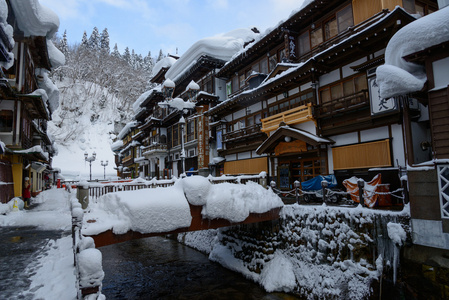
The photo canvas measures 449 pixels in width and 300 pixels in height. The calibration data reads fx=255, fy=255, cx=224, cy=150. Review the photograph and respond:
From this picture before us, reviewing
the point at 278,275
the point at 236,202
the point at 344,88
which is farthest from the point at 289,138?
the point at 278,275

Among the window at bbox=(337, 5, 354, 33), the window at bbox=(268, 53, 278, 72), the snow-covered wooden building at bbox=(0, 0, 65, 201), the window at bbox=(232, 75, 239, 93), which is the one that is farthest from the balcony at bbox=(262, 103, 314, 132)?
the snow-covered wooden building at bbox=(0, 0, 65, 201)

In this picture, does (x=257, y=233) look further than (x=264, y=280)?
Yes

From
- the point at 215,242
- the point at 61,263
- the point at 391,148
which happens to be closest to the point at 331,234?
the point at 391,148

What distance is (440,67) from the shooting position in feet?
26.1

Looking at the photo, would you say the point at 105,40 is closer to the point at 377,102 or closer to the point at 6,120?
the point at 6,120

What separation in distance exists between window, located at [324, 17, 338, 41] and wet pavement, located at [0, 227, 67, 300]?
18.8 meters

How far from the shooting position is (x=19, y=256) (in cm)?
838

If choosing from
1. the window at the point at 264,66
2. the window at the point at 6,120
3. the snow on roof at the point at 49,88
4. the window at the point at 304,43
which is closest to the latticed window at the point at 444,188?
the window at the point at 304,43

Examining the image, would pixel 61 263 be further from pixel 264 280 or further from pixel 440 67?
pixel 440 67

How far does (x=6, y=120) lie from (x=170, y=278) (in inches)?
728

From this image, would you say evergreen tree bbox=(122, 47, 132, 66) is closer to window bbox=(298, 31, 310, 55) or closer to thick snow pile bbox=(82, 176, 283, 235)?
window bbox=(298, 31, 310, 55)

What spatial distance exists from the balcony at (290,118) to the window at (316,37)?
485cm

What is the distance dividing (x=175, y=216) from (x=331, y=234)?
604 cm

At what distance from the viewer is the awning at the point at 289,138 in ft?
49.9
